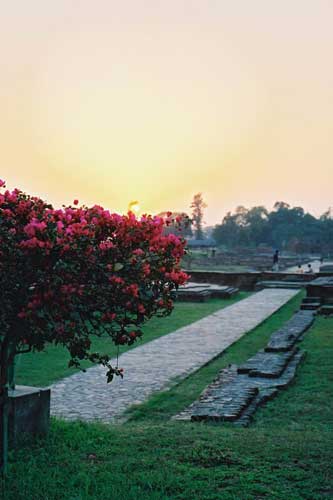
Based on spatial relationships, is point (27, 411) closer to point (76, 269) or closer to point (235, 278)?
point (76, 269)

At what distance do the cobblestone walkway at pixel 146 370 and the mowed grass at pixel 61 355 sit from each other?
0.78 ft

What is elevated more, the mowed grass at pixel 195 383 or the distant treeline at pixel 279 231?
the distant treeline at pixel 279 231

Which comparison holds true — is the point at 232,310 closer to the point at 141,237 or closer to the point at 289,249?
the point at 141,237

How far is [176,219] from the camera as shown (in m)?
4.05

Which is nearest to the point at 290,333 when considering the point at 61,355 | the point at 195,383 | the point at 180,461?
the point at 195,383

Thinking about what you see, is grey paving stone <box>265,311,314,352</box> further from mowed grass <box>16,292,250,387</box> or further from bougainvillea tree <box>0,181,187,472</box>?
bougainvillea tree <box>0,181,187,472</box>

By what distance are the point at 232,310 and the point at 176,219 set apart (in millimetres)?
13146

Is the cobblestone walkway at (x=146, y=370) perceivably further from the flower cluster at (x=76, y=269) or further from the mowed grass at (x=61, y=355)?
the flower cluster at (x=76, y=269)

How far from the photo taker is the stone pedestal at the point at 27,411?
4926 mm

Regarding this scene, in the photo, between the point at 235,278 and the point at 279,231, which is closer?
the point at 235,278

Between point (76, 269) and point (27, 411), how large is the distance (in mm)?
1699

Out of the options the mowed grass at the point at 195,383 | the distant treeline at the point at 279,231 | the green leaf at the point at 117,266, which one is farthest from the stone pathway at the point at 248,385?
the distant treeline at the point at 279,231

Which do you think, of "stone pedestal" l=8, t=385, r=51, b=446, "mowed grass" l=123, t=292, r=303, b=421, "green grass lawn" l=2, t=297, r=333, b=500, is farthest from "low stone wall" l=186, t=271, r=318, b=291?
"stone pedestal" l=8, t=385, r=51, b=446

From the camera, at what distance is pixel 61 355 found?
10211 millimetres
